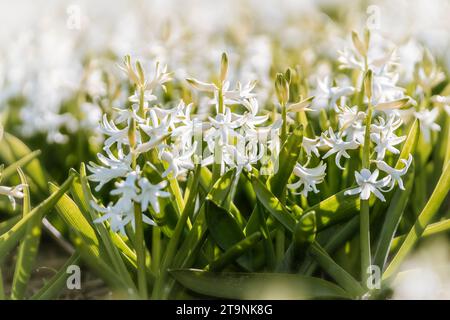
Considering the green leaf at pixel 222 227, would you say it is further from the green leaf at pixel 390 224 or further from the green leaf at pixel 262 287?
the green leaf at pixel 390 224

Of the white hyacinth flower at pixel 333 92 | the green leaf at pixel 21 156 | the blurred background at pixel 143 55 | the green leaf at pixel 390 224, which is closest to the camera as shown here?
the green leaf at pixel 390 224

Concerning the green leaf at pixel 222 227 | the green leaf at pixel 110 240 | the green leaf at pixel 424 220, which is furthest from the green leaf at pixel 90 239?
the green leaf at pixel 424 220

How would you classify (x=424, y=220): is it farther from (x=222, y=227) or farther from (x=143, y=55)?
(x=143, y=55)

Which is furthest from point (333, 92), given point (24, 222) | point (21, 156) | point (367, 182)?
point (21, 156)
